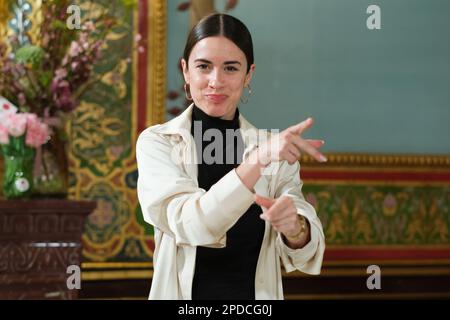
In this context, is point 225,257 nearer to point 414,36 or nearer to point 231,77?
point 231,77

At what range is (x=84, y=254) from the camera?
2.92 meters

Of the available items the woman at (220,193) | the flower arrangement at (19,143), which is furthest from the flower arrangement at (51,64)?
the woman at (220,193)

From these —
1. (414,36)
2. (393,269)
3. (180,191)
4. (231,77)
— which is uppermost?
(414,36)

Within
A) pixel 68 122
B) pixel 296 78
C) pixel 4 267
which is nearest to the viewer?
pixel 4 267

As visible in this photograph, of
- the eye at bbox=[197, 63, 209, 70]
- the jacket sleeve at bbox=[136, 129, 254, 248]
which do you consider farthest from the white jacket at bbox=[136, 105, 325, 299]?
the eye at bbox=[197, 63, 209, 70]

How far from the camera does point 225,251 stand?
115 centimetres

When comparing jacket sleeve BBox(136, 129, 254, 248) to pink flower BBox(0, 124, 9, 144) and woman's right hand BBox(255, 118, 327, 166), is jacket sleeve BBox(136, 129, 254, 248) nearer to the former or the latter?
woman's right hand BBox(255, 118, 327, 166)

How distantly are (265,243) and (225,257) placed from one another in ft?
0.25

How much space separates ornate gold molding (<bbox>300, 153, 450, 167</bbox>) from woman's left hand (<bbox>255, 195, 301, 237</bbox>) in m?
2.02

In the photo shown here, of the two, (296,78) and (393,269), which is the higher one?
(296,78)

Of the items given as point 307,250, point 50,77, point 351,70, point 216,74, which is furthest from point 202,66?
point 351,70

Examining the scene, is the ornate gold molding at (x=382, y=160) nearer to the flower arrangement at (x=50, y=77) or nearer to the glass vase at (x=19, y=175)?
the flower arrangement at (x=50, y=77)
